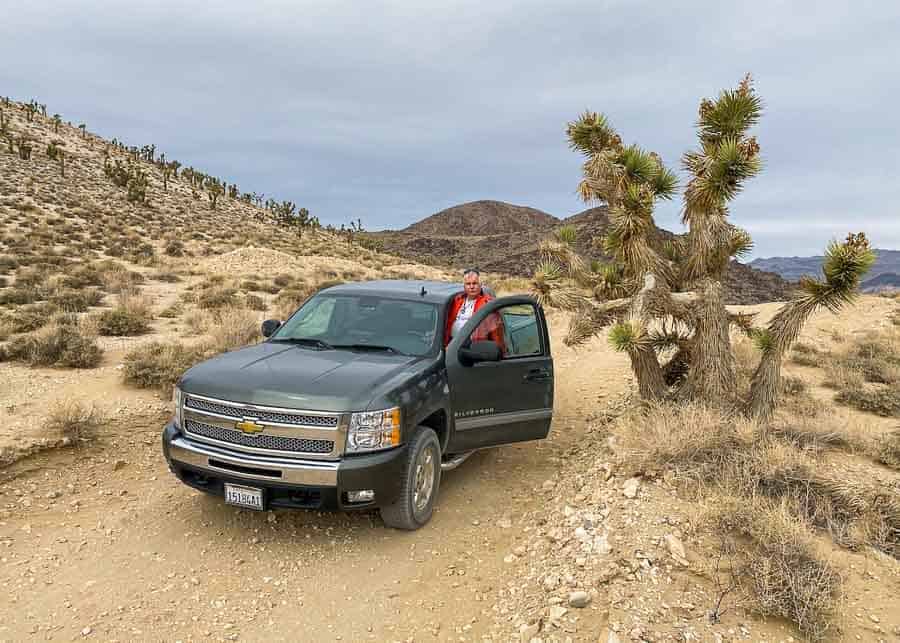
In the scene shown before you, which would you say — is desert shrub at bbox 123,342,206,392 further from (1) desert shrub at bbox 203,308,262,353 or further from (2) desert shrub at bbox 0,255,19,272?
(2) desert shrub at bbox 0,255,19,272

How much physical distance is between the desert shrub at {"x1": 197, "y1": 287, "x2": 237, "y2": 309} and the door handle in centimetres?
1140

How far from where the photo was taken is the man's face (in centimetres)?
629

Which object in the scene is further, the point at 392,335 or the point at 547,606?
the point at 392,335

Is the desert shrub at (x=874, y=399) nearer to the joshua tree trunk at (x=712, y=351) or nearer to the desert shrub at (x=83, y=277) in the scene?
the joshua tree trunk at (x=712, y=351)

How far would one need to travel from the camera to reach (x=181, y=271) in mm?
22203

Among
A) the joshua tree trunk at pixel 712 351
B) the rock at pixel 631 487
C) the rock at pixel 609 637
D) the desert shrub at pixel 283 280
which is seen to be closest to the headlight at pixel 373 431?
the rock at pixel 609 637

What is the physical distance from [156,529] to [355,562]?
176 centimetres

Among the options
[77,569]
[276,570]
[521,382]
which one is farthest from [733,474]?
[77,569]

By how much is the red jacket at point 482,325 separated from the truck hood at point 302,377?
0.76 meters

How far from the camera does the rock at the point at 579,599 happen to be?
12.2 ft

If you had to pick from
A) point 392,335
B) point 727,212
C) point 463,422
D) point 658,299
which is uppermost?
point 727,212

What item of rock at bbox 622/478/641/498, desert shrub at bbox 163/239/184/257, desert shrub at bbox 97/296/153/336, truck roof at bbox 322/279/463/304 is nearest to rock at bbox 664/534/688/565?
rock at bbox 622/478/641/498

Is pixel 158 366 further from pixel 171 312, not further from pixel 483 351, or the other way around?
pixel 171 312

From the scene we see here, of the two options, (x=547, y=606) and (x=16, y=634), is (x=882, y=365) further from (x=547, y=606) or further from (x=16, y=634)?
(x=16, y=634)
